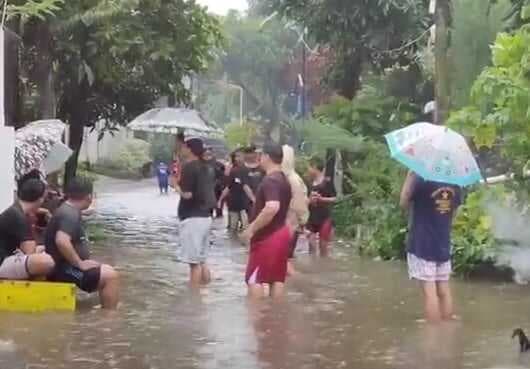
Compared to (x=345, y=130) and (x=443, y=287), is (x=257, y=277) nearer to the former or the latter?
(x=443, y=287)

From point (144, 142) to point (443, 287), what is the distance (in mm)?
53194

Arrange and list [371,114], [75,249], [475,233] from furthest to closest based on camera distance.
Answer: [371,114] → [475,233] → [75,249]

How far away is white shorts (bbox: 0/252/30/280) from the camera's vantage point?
1038 centimetres

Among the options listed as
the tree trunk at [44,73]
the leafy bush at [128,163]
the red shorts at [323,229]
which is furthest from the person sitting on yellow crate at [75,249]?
the leafy bush at [128,163]

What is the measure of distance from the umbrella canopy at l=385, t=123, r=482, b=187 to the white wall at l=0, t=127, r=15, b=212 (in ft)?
14.0

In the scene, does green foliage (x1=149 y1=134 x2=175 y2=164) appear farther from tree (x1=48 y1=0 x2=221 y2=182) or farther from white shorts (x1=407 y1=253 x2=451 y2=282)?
white shorts (x1=407 y1=253 x2=451 y2=282)

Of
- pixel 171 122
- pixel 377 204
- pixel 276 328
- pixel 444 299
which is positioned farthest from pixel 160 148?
pixel 276 328

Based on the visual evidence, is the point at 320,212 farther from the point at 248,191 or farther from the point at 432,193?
the point at 432,193

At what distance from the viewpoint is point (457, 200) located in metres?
10.1

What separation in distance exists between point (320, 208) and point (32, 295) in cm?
713

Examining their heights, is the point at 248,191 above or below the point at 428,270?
above

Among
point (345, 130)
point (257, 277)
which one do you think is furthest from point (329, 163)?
point (257, 277)

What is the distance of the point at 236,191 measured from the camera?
2153 centimetres

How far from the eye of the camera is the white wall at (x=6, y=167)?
1198 centimetres
